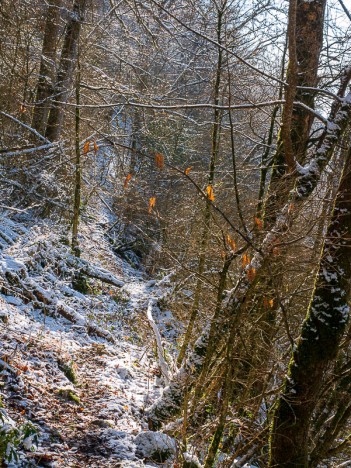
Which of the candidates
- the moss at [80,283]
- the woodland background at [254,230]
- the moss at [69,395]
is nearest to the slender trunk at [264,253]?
the woodland background at [254,230]

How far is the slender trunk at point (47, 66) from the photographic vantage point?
30.6ft

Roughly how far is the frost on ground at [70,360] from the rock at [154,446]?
11 millimetres

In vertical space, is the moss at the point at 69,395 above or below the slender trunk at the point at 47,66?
below

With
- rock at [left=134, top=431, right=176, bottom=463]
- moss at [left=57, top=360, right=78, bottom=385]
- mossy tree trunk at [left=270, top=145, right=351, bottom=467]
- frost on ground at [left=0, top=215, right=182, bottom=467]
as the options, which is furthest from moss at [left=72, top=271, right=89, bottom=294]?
mossy tree trunk at [left=270, top=145, right=351, bottom=467]

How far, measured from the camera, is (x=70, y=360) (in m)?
6.18

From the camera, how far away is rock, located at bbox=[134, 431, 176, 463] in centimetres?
481

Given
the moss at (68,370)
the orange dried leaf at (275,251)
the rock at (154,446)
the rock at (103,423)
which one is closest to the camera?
the orange dried leaf at (275,251)

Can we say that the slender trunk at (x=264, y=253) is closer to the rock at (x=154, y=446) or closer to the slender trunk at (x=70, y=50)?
the rock at (x=154, y=446)

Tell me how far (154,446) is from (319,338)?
7.69 ft

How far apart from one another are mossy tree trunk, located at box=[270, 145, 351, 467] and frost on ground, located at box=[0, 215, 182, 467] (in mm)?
1267

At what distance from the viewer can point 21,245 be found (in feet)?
25.6

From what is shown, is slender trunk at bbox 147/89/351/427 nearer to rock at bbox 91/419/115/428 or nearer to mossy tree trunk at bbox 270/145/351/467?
mossy tree trunk at bbox 270/145/351/467

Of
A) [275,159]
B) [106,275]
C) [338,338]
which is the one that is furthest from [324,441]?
[106,275]

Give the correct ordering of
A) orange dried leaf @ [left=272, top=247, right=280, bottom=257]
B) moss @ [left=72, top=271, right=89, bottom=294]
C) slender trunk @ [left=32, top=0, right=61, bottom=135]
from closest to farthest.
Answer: orange dried leaf @ [left=272, top=247, right=280, bottom=257] < moss @ [left=72, top=271, right=89, bottom=294] < slender trunk @ [left=32, top=0, right=61, bottom=135]
